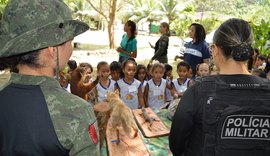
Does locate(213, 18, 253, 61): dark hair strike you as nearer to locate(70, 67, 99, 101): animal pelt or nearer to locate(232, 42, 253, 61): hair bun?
locate(232, 42, 253, 61): hair bun

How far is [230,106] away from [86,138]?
0.75 m

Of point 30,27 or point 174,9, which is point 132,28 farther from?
point 174,9

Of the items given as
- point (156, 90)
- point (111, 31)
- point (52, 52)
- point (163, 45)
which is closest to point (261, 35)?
point (163, 45)

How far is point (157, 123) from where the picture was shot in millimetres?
2709

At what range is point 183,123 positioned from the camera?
58.8 inches

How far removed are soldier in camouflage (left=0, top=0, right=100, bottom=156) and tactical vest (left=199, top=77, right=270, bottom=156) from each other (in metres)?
0.64

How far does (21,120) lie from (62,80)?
9.98 ft

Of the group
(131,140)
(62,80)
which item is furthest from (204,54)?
(131,140)

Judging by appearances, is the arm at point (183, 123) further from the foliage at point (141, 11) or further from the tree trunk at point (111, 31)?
the foliage at point (141, 11)

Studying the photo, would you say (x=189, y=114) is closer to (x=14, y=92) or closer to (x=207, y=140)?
(x=207, y=140)

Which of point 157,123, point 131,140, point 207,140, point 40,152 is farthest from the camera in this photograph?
Result: point 157,123

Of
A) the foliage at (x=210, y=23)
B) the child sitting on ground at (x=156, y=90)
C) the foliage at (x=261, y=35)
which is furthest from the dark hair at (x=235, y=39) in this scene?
the foliage at (x=210, y=23)

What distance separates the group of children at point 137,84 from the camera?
12.7 feet

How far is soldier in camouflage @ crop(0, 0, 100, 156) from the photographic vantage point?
987 millimetres
